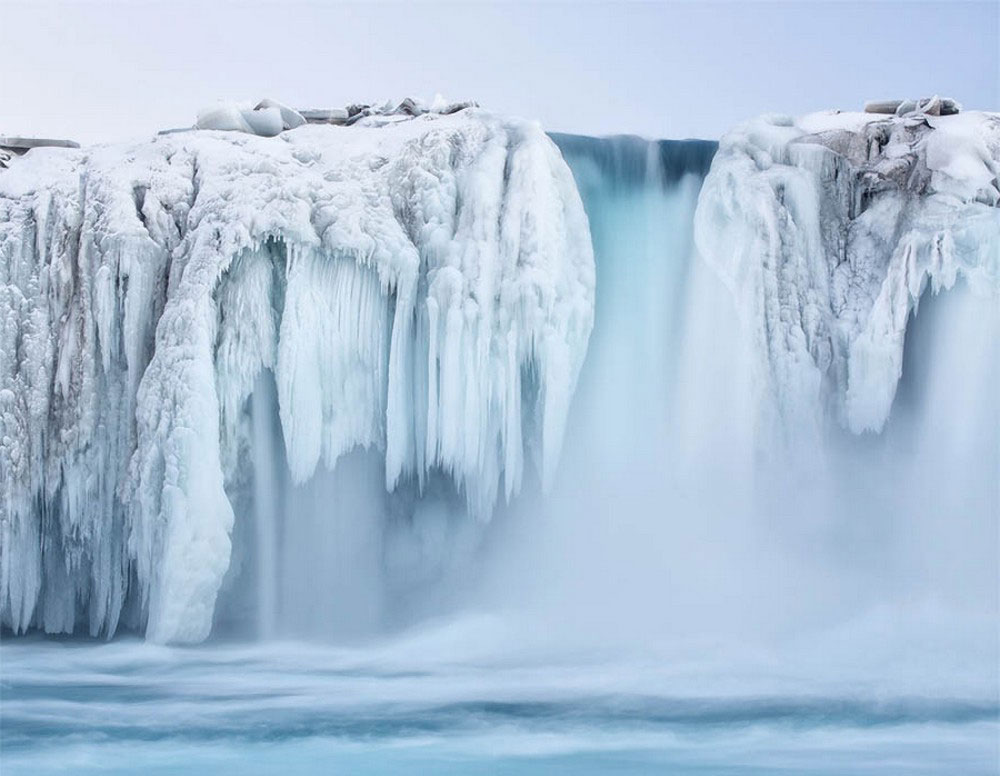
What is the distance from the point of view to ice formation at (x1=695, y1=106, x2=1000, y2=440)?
9656mm

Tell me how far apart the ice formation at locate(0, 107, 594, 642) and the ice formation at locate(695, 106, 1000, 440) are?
1166 millimetres

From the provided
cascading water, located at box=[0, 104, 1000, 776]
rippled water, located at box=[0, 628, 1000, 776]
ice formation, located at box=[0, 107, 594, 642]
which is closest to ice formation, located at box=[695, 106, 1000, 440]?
cascading water, located at box=[0, 104, 1000, 776]

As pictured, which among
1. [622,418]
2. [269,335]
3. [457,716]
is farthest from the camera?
[622,418]

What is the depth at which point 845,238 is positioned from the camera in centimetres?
1003

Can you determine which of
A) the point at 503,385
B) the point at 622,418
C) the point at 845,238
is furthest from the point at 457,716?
the point at 845,238

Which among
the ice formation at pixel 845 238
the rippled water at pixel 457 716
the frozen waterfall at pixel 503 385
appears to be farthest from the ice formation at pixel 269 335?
the ice formation at pixel 845 238

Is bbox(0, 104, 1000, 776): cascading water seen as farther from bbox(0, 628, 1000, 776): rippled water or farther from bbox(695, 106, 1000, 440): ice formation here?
bbox(0, 628, 1000, 776): rippled water

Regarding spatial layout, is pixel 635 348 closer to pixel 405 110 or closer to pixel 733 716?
pixel 405 110

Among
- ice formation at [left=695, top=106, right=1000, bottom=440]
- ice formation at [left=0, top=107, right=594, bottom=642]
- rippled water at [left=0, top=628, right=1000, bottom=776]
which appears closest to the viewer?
rippled water at [left=0, top=628, right=1000, bottom=776]

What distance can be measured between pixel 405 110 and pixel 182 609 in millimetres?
3726

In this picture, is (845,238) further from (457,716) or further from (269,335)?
(457,716)

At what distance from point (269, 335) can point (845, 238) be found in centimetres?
385

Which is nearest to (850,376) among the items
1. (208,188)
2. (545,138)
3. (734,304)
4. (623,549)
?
(734,304)

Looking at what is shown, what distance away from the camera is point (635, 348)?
394 inches
